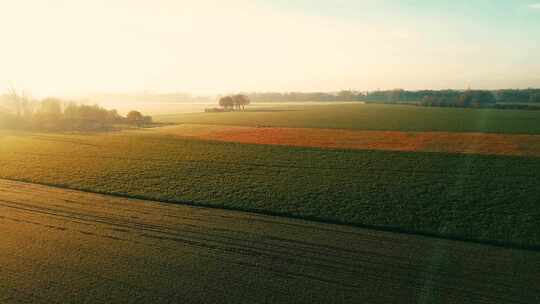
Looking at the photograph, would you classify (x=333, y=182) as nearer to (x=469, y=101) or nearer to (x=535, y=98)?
(x=469, y=101)

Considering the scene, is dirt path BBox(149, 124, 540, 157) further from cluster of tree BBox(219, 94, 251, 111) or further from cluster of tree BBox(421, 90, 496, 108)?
cluster of tree BBox(219, 94, 251, 111)

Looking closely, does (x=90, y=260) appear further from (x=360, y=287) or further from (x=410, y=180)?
(x=410, y=180)

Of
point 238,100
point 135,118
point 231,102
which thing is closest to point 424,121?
point 135,118

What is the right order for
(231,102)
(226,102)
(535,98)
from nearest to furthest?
1. (535,98)
2. (226,102)
3. (231,102)

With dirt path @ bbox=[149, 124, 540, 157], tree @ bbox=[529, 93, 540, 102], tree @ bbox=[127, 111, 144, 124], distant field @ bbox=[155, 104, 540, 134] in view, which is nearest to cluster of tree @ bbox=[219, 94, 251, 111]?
distant field @ bbox=[155, 104, 540, 134]

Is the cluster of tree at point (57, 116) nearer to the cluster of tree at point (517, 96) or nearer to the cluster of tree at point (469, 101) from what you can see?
the cluster of tree at point (469, 101)

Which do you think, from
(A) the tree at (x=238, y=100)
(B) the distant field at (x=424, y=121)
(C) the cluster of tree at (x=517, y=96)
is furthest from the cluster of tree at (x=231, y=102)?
(C) the cluster of tree at (x=517, y=96)

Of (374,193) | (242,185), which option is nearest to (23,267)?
(242,185)
